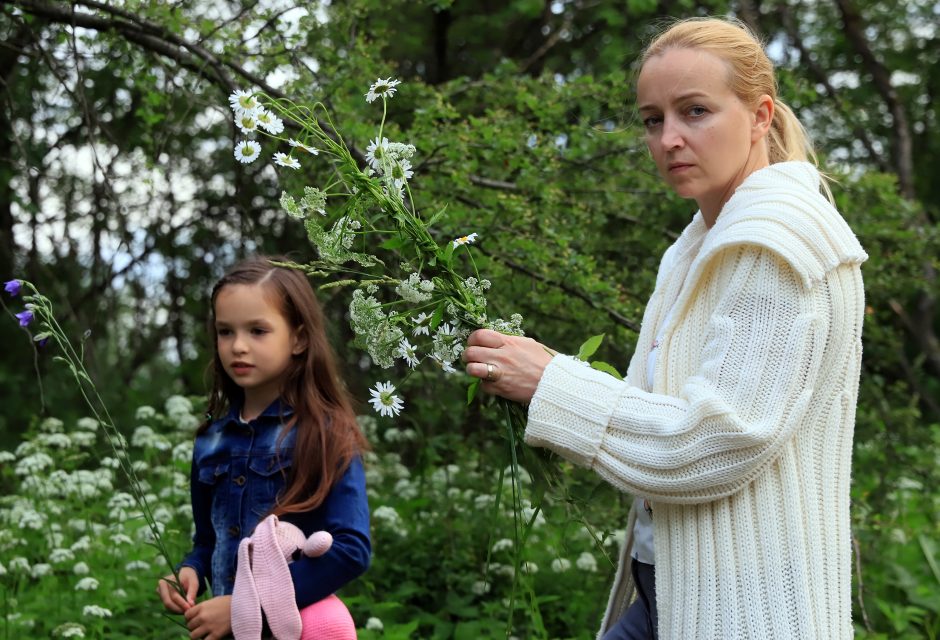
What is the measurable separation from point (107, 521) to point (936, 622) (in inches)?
144

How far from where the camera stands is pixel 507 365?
6.47 feet

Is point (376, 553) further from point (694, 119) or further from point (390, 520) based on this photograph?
point (694, 119)

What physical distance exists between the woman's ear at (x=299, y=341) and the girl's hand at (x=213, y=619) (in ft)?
2.04

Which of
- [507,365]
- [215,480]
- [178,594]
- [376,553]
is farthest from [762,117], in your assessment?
[376,553]

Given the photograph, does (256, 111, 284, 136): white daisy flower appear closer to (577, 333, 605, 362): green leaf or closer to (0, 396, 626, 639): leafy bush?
(577, 333, 605, 362): green leaf

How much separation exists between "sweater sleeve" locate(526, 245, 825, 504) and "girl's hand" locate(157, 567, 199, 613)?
44.9 inches

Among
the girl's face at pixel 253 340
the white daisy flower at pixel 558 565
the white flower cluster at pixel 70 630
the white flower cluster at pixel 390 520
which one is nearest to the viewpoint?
the girl's face at pixel 253 340

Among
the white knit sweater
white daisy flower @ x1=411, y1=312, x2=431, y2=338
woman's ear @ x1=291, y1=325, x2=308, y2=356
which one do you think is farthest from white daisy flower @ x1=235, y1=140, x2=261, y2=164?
woman's ear @ x1=291, y1=325, x2=308, y2=356

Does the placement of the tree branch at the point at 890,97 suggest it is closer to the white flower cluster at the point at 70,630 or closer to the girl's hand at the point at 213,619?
the white flower cluster at the point at 70,630

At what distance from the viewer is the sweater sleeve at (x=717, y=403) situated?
178 cm

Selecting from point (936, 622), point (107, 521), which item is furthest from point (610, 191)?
point (107, 521)

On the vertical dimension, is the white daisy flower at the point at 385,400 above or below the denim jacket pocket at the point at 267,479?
above

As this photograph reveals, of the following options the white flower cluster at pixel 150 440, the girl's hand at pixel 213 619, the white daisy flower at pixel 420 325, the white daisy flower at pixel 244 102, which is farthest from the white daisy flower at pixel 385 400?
the white flower cluster at pixel 150 440

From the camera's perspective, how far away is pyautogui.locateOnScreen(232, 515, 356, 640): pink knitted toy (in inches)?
96.2
